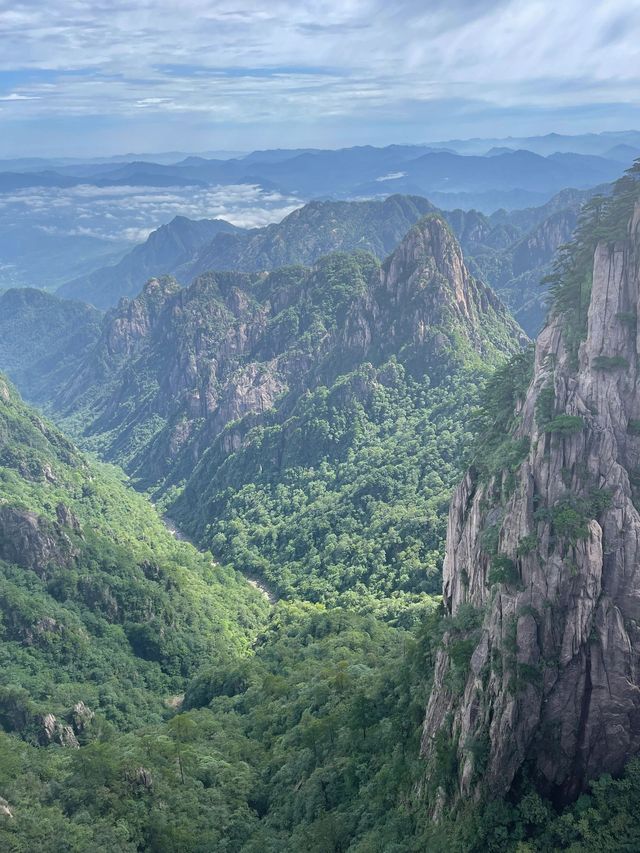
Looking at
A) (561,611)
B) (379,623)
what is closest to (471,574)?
(561,611)

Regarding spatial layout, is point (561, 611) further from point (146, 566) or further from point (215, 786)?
point (146, 566)

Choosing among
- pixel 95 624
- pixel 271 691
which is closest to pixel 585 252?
pixel 271 691

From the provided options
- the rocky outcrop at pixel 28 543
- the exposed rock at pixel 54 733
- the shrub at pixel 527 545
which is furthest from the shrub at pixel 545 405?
the rocky outcrop at pixel 28 543

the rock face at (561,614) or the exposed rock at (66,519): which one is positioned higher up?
the rock face at (561,614)

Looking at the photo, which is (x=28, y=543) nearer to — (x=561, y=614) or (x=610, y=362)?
(x=561, y=614)

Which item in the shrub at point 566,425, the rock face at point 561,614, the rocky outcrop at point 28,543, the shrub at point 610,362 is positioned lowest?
the rocky outcrop at point 28,543

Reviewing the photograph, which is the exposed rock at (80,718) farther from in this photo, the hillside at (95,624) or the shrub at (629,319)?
the shrub at (629,319)

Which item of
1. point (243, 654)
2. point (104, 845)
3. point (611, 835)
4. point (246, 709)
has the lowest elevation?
point (243, 654)

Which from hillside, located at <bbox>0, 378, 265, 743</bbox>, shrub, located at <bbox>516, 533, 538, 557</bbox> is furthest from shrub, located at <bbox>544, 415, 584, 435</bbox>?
hillside, located at <bbox>0, 378, 265, 743</bbox>
